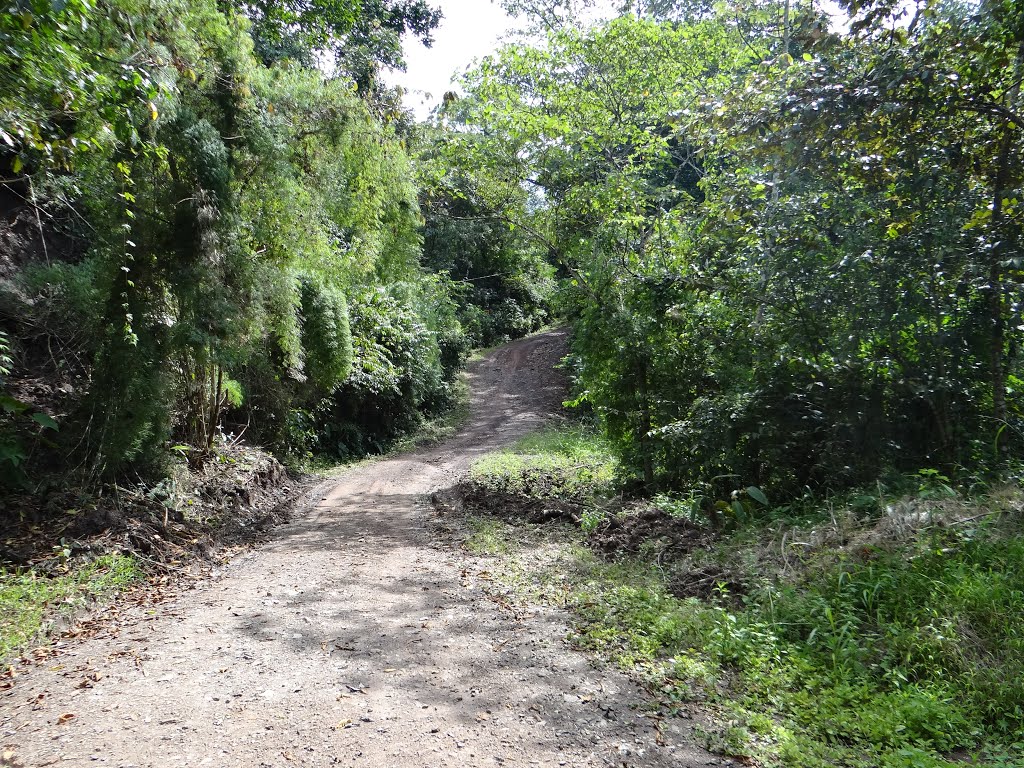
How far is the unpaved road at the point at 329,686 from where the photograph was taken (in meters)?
3.59

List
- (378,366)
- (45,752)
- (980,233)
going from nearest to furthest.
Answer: (45,752)
(980,233)
(378,366)

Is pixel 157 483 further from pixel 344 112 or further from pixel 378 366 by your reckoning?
pixel 378 366

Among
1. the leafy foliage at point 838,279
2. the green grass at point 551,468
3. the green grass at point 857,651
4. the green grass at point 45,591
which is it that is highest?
the leafy foliage at point 838,279

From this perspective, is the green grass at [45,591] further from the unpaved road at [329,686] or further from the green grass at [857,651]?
the green grass at [857,651]

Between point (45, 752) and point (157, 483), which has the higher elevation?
point (157, 483)

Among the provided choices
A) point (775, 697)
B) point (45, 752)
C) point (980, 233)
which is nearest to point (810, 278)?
point (980, 233)

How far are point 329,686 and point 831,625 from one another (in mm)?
3596

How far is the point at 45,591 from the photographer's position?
5746 mm

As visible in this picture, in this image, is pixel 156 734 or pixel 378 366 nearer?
pixel 156 734

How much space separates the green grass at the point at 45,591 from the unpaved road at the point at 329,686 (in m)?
0.33

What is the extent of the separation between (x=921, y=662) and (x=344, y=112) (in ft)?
33.3

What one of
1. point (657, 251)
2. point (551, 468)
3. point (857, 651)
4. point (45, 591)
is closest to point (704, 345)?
point (657, 251)

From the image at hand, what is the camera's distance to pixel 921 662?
430 cm

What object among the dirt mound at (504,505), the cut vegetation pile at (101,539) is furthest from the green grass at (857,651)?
the cut vegetation pile at (101,539)
